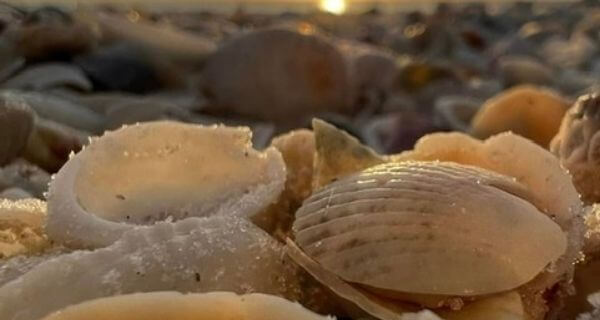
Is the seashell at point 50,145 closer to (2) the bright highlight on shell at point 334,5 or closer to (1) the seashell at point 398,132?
(1) the seashell at point 398,132

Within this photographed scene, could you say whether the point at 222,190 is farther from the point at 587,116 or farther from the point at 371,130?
the point at 371,130

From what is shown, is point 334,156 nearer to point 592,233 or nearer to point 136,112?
point 592,233

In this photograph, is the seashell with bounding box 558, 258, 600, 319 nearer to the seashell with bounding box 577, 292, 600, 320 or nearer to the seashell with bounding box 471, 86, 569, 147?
the seashell with bounding box 577, 292, 600, 320

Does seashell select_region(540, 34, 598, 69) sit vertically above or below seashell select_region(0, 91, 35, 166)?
below

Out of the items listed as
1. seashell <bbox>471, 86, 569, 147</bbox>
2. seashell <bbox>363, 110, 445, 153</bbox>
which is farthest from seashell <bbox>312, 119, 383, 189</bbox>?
seashell <bbox>363, 110, 445, 153</bbox>

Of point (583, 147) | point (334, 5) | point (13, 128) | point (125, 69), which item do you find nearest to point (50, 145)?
point (13, 128)

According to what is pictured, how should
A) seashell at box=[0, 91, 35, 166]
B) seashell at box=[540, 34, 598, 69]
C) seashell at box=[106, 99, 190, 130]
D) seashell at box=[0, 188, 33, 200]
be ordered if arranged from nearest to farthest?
seashell at box=[0, 188, 33, 200] < seashell at box=[0, 91, 35, 166] < seashell at box=[106, 99, 190, 130] < seashell at box=[540, 34, 598, 69]

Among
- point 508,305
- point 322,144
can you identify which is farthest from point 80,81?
point 508,305
